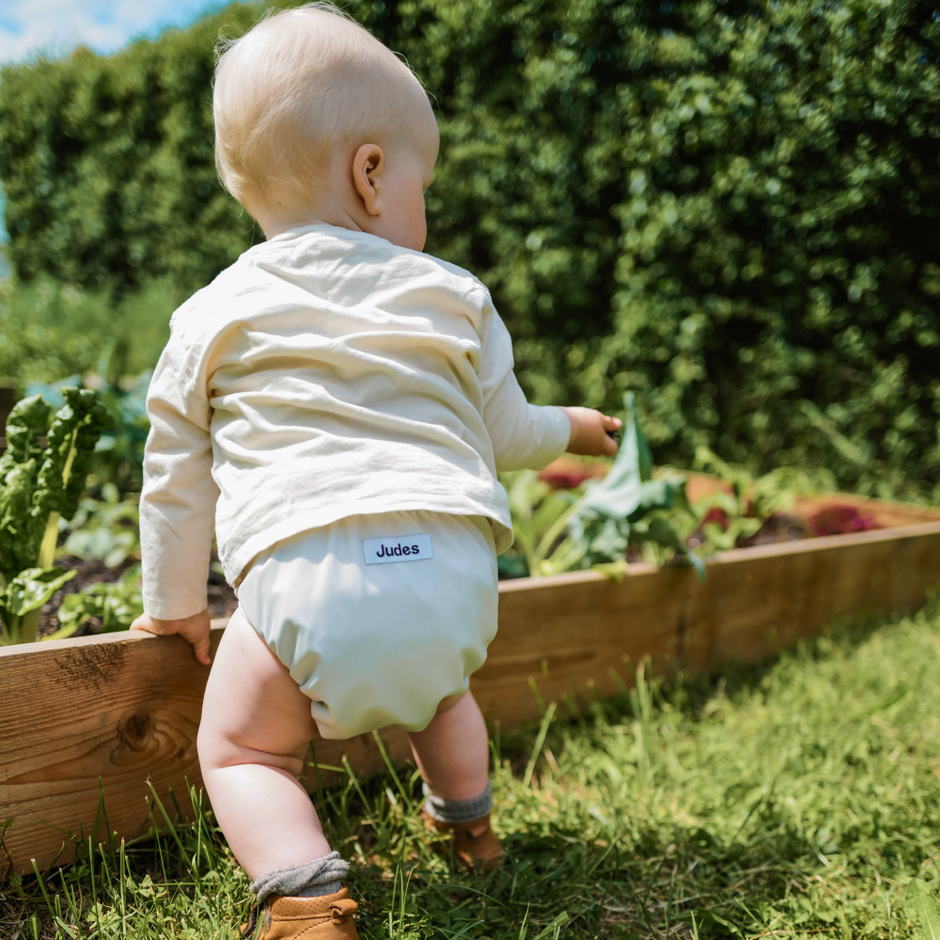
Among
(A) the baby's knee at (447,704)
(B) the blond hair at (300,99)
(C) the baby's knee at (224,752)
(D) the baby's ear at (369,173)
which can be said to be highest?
(B) the blond hair at (300,99)

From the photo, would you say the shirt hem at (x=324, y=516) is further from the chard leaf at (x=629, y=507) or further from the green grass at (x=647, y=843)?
the chard leaf at (x=629, y=507)

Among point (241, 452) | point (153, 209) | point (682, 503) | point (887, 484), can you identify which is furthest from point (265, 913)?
point (153, 209)

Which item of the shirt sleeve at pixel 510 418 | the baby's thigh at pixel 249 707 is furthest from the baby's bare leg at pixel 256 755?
the shirt sleeve at pixel 510 418

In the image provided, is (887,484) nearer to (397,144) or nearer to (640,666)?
(640,666)

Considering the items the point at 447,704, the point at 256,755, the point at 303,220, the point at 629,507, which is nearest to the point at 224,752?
the point at 256,755

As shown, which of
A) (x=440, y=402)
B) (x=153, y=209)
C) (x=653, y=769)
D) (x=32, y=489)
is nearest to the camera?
(x=440, y=402)

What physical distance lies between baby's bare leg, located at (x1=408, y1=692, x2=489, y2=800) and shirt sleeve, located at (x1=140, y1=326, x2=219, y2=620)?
0.49 meters

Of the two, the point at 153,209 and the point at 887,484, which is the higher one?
the point at 153,209

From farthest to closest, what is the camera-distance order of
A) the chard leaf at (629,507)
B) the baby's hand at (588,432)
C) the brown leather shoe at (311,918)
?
the chard leaf at (629,507) → the baby's hand at (588,432) → the brown leather shoe at (311,918)

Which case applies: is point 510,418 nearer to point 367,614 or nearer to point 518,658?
point 367,614

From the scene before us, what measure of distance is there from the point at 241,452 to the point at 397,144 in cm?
53

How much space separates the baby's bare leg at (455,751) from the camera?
4.15 ft

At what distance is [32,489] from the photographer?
1410 mm

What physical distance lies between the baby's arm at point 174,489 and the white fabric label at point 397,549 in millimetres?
318
